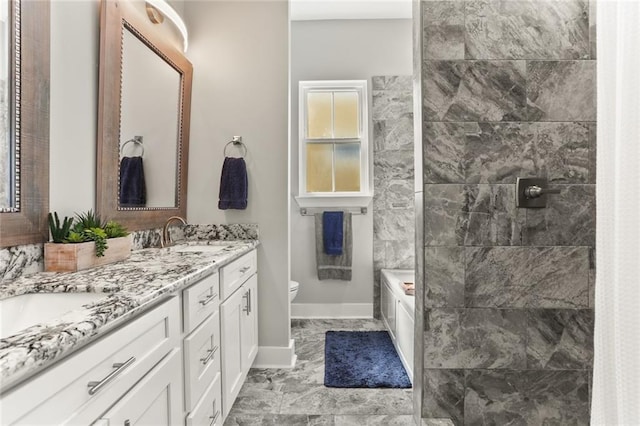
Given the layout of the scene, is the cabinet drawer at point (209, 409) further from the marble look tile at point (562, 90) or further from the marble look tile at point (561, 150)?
the marble look tile at point (562, 90)

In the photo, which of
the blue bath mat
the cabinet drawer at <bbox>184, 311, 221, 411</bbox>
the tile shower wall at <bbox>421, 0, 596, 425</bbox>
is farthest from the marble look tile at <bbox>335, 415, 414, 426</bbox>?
the cabinet drawer at <bbox>184, 311, 221, 411</bbox>

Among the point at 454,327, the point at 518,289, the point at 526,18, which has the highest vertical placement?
the point at 526,18

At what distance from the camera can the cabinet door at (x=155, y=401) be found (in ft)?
2.53

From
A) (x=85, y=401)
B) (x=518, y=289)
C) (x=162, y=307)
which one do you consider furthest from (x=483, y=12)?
(x=85, y=401)

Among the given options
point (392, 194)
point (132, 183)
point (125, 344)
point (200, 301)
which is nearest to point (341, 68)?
point (392, 194)

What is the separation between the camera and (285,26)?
7.65 ft

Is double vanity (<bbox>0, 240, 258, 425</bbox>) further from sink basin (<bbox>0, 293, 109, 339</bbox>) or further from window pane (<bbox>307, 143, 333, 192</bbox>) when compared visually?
window pane (<bbox>307, 143, 333, 192</bbox>)

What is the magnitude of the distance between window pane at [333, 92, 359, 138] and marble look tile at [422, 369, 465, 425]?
2.54 metres

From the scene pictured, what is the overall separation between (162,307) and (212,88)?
1.84 meters

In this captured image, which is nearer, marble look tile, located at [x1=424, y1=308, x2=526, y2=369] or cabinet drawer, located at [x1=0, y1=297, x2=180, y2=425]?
cabinet drawer, located at [x1=0, y1=297, x2=180, y2=425]

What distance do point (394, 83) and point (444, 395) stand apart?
290 centimetres

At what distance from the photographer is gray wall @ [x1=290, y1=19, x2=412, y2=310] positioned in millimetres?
3395

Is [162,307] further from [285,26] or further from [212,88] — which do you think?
[285,26]

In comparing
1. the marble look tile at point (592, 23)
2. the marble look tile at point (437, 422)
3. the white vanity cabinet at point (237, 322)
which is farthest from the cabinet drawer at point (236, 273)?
the marble look tile at point (592, 23)
